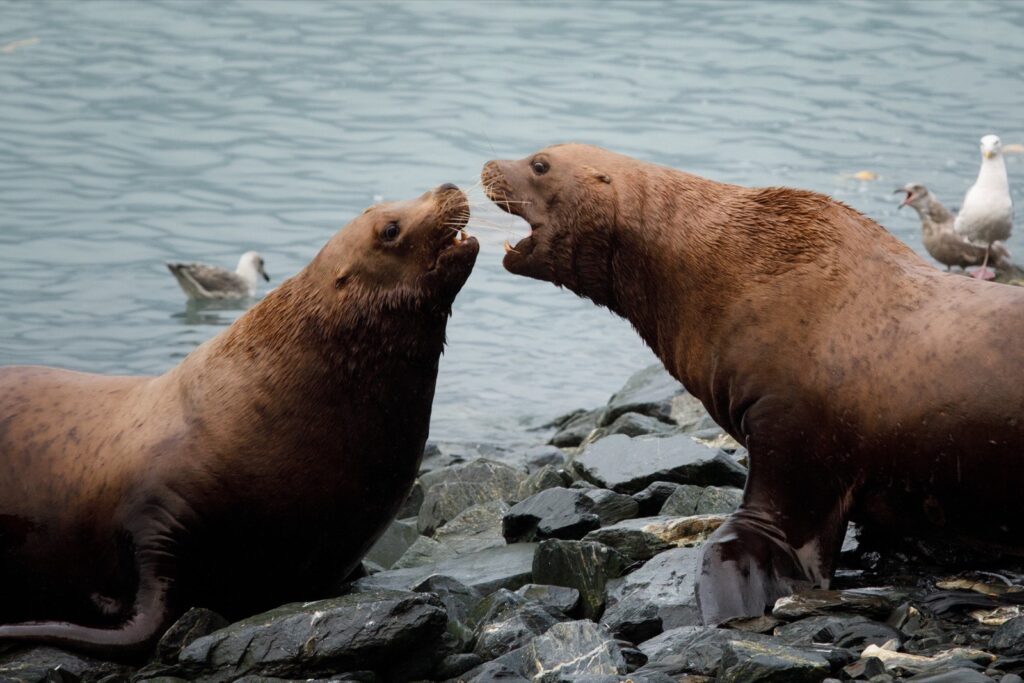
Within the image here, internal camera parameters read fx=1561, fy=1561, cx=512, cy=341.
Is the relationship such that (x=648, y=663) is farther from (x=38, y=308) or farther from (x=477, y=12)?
(x=477, y=12)

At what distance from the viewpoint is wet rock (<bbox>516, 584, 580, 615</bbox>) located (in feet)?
18.9

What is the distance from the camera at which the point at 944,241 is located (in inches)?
557

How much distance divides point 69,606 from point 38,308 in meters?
8.30

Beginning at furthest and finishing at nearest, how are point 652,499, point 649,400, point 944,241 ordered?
point 944,241 < point 649,400 < point 652,499

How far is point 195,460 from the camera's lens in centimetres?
589

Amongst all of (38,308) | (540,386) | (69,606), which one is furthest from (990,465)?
(38,308)

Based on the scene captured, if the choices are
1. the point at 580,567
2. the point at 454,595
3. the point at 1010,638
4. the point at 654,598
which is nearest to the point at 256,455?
the point at 454,595

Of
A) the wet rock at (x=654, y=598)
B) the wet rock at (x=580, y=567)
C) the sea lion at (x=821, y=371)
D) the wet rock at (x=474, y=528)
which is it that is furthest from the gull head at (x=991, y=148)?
the wet rock at (x=580, y=567)

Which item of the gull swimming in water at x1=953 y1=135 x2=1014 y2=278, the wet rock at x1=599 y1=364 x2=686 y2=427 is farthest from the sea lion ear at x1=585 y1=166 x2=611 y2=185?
the gull swimming in water at x1=953 y1=135 x2=1014 y2=278

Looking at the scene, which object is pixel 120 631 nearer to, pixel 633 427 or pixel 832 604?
pixel 832 604

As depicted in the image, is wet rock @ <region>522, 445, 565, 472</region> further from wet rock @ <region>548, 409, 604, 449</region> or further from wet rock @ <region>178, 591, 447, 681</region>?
wet rock @ <region>178, 591, 447, 681</region>

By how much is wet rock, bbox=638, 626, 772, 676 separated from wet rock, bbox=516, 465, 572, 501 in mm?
2376

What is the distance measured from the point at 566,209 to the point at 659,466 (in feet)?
4.41

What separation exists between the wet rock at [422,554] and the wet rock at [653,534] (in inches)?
36.8
